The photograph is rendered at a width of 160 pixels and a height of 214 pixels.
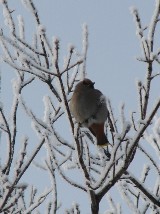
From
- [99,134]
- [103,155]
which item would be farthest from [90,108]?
[103,155]

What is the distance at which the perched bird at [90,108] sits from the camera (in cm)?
450

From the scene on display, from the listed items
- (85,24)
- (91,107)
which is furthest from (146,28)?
(91,107)

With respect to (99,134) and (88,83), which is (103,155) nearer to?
(99,134)

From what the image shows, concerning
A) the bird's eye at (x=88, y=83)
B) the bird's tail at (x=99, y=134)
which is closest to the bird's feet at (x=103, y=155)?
the bird's tail at (x=99, y=134)

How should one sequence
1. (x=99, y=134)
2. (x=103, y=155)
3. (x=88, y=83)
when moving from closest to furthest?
(x=103, y=155) < (x=99, y=134) < (x=88, y=83)

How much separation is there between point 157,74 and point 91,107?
1.41 metres

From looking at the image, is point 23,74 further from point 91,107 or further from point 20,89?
point 91,107

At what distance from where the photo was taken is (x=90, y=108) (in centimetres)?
469

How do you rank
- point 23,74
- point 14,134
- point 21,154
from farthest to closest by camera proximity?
point 23,74 → point 14,134 → point 21,154

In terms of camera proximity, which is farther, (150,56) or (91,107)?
(91,107)

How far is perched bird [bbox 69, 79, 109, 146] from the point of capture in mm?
4496

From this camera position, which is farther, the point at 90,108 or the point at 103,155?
the point at 90,108

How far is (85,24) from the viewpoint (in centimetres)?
426

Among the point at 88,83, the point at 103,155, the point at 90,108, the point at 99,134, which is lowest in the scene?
the point at 103,155
